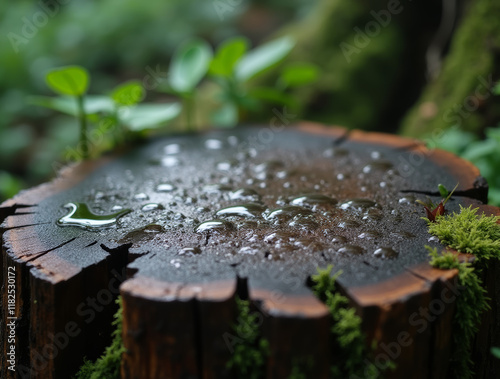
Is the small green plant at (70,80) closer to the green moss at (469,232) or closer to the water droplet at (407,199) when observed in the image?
the water droplet at (407,199)

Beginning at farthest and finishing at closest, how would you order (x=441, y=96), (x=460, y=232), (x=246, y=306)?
(x=441, y=96), (x=460, y=232), (x=246, y=306)

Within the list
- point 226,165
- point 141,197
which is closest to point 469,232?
point 226,165

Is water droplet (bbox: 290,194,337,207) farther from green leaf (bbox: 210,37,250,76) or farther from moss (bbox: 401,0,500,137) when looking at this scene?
moss (bbox: 401,0,500,137)

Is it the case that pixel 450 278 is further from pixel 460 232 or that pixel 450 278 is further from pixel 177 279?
pixel 177 279

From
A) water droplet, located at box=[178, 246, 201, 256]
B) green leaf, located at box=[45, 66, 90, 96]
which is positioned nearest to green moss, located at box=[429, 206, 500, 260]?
water droplet, located at box=[178, 246, 201, 256]

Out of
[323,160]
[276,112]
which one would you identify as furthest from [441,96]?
[323,160]

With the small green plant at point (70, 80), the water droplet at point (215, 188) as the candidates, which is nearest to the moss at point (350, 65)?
the small green plant at point (70, 80)
